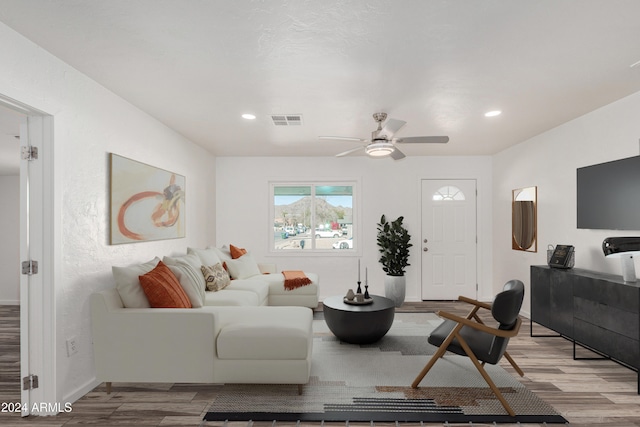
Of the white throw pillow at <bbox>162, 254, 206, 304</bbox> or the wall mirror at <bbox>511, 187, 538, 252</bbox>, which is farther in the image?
the wall mirror at <bbox>511, 187, 538, 252</bbox>

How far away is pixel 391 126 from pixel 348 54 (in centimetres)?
94

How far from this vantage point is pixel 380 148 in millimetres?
3354

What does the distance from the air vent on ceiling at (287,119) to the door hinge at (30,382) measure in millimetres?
2961

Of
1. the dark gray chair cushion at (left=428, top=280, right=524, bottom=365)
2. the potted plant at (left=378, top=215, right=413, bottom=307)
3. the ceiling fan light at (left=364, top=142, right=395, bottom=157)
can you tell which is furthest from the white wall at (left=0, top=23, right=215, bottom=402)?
the potted plant at (left=378, top=215, right=413, bottom=307)

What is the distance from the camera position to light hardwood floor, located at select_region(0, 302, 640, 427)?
2363mm

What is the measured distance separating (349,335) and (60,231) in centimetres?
269

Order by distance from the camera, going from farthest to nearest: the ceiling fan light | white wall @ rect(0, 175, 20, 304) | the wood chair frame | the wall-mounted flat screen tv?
white wall @ rect(0, 175, 20, 304) → the ceiling fan light → the wall-mounted flat screen tv → the wood chair frame

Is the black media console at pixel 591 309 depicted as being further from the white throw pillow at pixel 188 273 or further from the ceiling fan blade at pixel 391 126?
the white throw pillow at pixel 188 273

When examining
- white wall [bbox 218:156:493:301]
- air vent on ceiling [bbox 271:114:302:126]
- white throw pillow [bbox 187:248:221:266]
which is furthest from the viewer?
white wall [bbox 218:156:493:301]

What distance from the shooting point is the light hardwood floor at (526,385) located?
236 cm

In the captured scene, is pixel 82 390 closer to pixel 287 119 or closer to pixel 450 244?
pixel 287 119

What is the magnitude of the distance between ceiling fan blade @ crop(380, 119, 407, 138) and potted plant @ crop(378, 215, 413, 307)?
2.69m

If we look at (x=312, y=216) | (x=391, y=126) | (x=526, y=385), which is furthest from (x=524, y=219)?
(x=312, y=216)

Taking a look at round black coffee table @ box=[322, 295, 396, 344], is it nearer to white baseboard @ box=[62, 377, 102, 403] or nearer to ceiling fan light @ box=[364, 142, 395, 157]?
ceiling fan light @ box=[364, 142, 395, 157]
